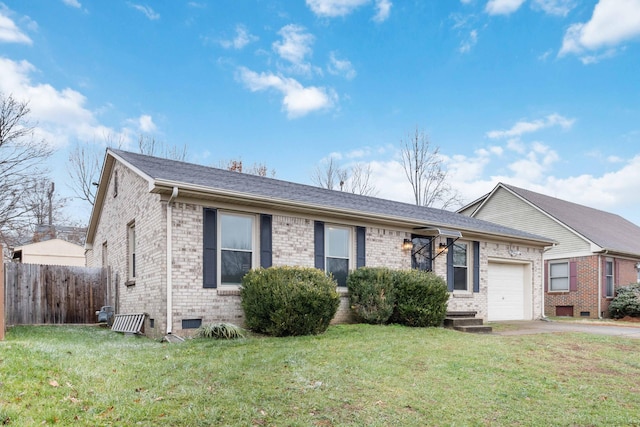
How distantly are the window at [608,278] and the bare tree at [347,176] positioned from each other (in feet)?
48.6

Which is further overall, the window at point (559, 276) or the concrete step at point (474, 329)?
the window at point (559, 276)

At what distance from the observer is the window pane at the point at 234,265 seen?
8.99 m

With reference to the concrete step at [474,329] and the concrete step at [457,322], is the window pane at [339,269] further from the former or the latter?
the concrete step at [474,329]

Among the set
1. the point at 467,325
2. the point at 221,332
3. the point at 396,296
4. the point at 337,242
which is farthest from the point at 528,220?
the point at 221,332

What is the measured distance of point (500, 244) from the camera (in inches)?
564

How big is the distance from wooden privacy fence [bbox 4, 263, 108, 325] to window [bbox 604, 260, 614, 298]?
63.1 ft

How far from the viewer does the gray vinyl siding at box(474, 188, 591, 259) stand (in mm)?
18562

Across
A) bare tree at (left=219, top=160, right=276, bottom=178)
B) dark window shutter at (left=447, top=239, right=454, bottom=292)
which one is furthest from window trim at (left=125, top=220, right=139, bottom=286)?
bare tree at (left=219, top=160, right=276, bottom=178)

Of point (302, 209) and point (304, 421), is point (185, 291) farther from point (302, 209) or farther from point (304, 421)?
point (304, 421)

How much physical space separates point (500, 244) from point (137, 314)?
11289 mm

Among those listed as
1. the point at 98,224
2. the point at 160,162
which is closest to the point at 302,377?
the point at 160,162

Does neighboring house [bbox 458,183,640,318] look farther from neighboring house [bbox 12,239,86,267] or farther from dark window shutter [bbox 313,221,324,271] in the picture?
neighboring house [bbox 12,239,86,267]

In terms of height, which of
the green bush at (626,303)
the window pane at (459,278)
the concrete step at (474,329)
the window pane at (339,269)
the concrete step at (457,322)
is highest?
the window pane at (339,269)

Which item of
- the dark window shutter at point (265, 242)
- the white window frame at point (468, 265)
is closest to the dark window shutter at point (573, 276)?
the white window frame at point (468, 265)
